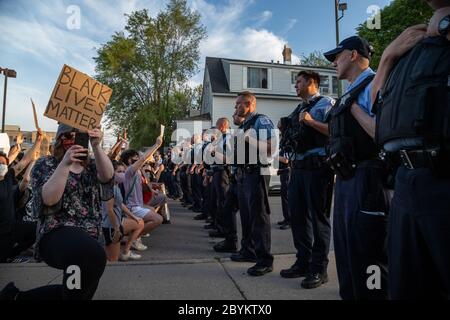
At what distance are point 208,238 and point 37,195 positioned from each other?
4.18m

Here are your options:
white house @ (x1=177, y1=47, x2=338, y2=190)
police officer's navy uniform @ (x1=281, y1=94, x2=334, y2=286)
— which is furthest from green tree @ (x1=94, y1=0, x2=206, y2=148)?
police officer's navy uniform @ (x1=281, y1=94, x2=334, y2=286)

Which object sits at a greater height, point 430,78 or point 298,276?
point 430,78

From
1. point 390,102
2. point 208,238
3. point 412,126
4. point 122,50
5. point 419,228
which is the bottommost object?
point 208,238

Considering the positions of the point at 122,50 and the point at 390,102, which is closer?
the point at 390,102

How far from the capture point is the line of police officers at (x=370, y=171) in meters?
1.36

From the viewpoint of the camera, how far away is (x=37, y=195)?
2.49m

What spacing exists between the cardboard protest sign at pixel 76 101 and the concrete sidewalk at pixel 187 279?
1.77m

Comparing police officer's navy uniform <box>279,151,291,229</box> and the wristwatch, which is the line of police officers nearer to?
the wristwatch

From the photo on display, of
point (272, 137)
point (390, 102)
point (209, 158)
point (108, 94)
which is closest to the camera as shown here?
point (390, 102)

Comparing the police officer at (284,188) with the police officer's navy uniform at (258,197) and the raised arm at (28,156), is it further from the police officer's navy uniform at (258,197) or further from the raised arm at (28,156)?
the raised arm at (28,156)

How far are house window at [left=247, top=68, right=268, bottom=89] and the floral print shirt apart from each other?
23.4m

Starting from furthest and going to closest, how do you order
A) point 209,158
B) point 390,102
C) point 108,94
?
point 209,158, point 108,94, point 390,102
